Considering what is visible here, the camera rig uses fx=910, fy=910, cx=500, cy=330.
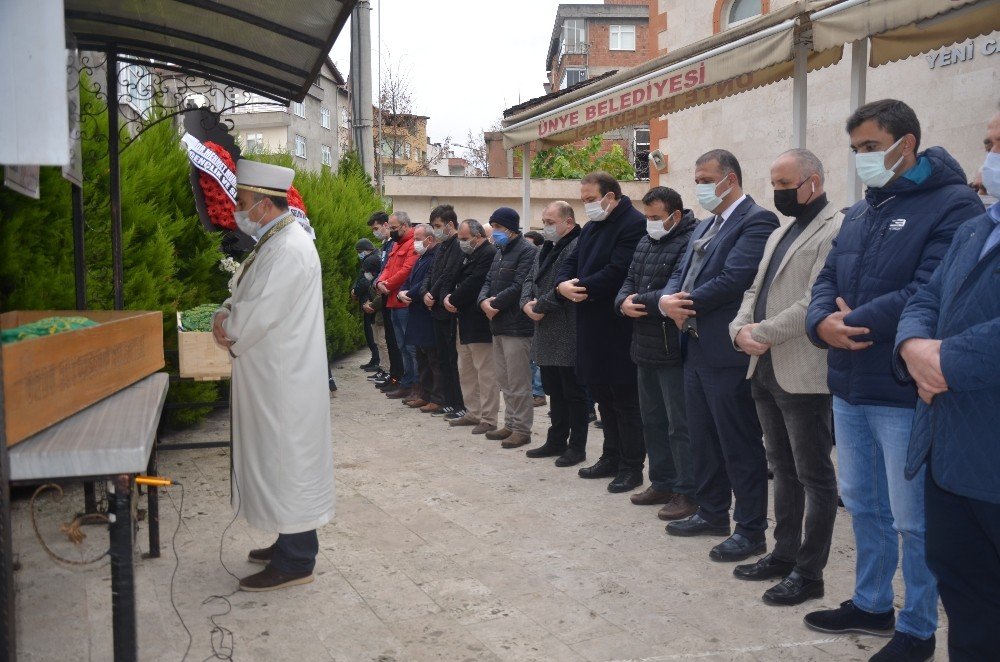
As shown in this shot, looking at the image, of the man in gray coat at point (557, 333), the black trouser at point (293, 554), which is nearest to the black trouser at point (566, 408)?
the man in gray coat at point (557, 333)

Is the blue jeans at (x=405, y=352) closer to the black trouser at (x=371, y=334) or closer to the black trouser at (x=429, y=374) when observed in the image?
the black trouser at (x=429, y=374)

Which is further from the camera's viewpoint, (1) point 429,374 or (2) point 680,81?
(1) point 429,374

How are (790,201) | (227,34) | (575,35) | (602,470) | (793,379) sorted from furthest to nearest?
(575,35)
(602,470)
(227,34)
(790,201)
(793,379)

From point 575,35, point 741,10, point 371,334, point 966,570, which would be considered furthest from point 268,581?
point 575,35

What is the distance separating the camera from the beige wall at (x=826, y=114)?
30.1 feet

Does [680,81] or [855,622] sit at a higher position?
[680,81]

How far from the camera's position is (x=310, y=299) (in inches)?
191

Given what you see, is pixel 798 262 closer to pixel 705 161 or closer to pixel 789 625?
pixel 705 161

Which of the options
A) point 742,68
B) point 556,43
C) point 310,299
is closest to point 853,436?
point 310,299

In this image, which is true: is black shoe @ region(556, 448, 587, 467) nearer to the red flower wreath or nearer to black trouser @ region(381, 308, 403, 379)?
the red flower wreath

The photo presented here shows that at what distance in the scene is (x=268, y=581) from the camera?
470 cm

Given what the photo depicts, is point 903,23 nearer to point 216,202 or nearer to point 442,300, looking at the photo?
point 442,300

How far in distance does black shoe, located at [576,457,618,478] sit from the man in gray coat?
1.37ft

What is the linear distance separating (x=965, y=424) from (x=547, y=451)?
5290 millimetres
